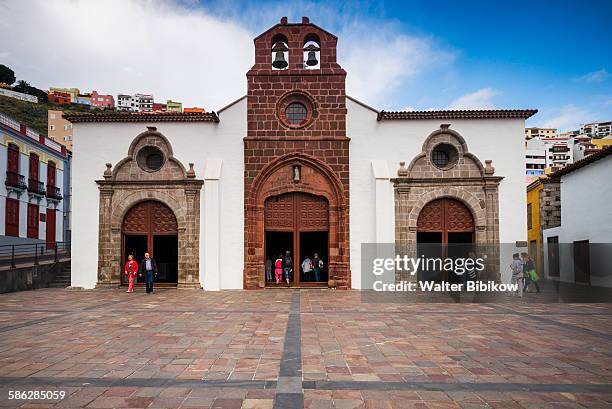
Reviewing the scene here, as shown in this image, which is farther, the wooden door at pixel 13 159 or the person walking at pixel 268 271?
the wooden door at pixel 13 159

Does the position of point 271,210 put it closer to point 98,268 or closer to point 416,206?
point 416,206

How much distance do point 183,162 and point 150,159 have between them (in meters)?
1.54

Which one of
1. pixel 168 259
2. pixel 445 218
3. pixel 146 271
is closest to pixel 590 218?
pixel 445 218

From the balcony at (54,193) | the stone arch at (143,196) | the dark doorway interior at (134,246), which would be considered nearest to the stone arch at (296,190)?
the stone arch at (143,196)

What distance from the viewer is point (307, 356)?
21.1 ft

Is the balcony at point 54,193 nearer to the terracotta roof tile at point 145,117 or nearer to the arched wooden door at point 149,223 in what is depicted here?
the terracotta roof tile at point 145,117

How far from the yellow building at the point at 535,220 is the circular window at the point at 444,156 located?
929 centimetres

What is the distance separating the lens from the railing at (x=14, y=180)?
24062mm

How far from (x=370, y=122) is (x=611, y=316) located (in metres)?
9.51

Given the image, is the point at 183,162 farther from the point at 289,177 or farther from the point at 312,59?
the point at 312,59

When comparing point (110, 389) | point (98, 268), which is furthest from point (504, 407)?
point (98, 268)

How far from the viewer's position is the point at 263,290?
15516mm

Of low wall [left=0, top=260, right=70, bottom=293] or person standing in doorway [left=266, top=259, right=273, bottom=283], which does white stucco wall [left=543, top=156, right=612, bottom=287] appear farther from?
low wall [left=0, top=260, right=70, bottom=293]

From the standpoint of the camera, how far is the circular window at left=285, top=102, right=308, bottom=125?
54.5 feet
